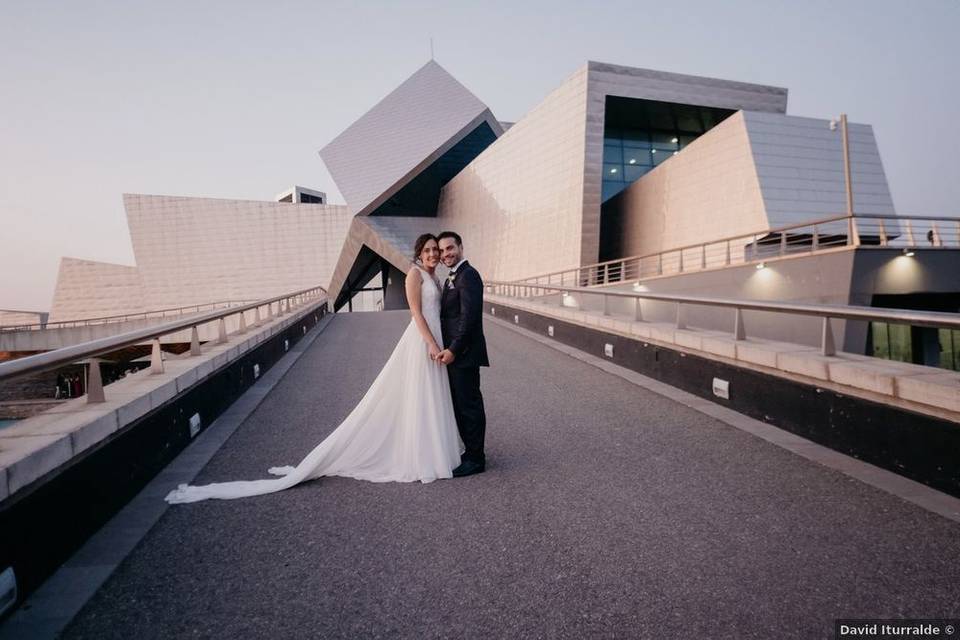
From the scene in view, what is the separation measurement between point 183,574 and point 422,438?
1670mm

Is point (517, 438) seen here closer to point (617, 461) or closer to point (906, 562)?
point (617, 461)

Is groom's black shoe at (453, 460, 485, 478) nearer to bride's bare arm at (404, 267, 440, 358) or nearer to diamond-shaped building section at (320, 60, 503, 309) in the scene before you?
bride's bare arm at (404, 267, 440, 358)

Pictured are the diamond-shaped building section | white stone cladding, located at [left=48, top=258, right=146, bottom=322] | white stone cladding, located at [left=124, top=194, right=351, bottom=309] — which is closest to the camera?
the diamond-shaped building section

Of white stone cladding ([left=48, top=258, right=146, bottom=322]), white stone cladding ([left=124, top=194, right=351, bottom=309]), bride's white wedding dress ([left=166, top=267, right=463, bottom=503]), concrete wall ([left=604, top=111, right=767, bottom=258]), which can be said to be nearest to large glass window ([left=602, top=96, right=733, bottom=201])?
concrete wall ([left=604, top=111, right=767, bottom=258])

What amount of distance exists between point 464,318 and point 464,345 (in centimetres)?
21

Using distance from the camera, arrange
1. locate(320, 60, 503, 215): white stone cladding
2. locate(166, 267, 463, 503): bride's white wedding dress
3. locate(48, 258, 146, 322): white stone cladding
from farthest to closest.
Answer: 1. locate(48, 258, 146, 322): white stone cladding
2. locate(320, 60, 503, 215): white stone cladding
3. locate(166, 267, 463, 503): bride's white wedding dress

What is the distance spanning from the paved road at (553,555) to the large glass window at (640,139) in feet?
112

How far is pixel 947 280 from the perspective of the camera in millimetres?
14570

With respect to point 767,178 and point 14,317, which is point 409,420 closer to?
point 767,178

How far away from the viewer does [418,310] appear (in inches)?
150

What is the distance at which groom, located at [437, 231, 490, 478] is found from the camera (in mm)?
3766

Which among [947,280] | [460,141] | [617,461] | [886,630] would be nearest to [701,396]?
→ [617,461]

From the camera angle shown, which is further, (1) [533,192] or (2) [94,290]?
(2) [94,290]

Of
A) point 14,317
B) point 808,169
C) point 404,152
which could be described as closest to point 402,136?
point 404,152
